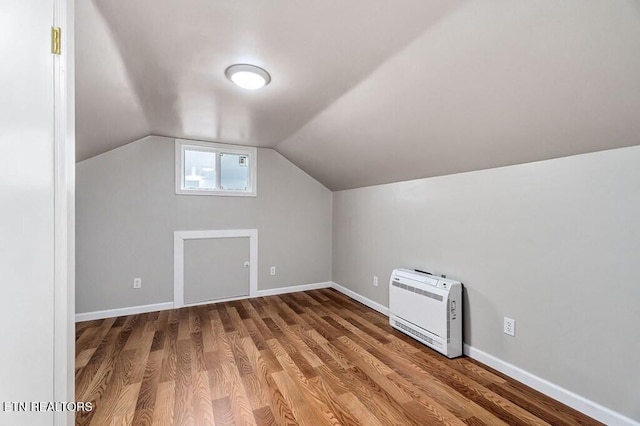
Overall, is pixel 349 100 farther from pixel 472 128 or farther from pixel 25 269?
pixel 25 269

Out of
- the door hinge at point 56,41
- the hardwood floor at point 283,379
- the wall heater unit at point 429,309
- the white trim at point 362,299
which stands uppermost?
the door hinge at point 56,41

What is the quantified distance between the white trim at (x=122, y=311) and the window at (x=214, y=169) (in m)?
1.40

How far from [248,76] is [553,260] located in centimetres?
234

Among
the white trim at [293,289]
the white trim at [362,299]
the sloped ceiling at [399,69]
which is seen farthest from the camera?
the white trim at [293,289]

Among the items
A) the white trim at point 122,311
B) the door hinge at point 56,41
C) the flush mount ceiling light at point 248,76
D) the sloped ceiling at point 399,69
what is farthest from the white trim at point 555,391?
the white trim at point 122,311

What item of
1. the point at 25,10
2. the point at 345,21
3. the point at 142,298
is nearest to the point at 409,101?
the point at 345,21

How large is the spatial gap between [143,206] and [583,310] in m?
4.06

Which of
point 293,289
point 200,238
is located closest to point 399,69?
point 200,238

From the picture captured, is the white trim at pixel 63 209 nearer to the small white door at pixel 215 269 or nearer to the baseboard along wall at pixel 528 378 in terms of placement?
the baseboard along wall at pixel 528 378

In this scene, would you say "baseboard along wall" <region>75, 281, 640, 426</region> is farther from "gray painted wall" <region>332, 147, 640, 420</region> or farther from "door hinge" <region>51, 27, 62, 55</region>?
"door hinge" <region>51, 27, 62, 55</region>

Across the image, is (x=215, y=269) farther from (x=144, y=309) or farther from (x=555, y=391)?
(x=555, y=391)

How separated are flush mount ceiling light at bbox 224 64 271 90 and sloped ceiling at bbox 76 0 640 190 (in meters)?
0.06

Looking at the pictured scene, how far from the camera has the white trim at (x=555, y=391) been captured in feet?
4.97

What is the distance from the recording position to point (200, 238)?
137 inches
